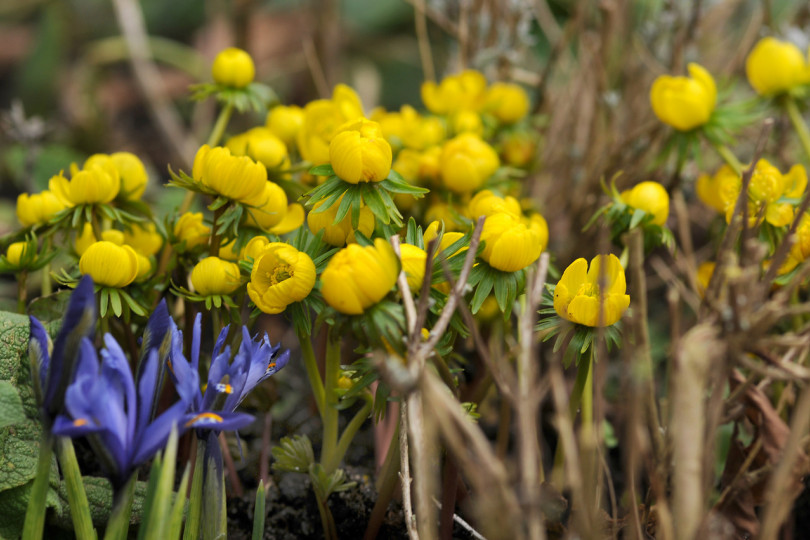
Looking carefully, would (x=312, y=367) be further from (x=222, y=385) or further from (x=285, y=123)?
(x=285, y=123)

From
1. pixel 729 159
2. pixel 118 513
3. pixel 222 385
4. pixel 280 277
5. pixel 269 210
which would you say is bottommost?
pixel 118 513

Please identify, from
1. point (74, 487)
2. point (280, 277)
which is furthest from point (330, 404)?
point (74, 487)

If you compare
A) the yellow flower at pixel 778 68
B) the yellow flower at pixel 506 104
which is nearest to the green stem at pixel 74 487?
the yellow flower at pixel 506 104

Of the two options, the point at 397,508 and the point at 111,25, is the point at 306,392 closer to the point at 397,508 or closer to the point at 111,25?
the point at 397,508

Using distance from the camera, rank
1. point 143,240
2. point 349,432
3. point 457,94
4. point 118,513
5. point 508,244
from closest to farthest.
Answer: point 118,513 → point 508,244 → point 349,432 → point 143,240 → point 457,94

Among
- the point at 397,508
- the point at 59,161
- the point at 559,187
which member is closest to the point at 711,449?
the point at 397,508
